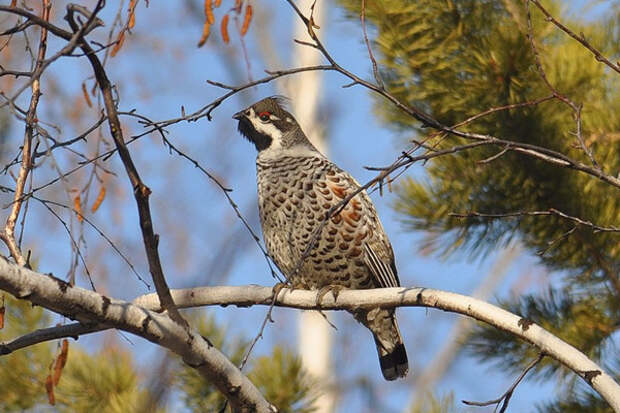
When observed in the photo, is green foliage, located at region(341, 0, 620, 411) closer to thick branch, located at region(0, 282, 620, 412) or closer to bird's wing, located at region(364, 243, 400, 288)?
bird's wing, located at region(364, 243, 400, 288)

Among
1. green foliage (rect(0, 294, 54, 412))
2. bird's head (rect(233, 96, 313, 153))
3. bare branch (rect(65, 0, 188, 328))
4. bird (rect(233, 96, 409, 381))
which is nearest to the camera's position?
bare branch (rect(65, 0, 188, 328))

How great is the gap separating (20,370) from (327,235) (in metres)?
1.52

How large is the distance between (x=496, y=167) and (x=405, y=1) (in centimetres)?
90

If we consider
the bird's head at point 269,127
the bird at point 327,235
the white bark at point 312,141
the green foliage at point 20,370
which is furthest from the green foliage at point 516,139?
the white bark at point 312,141

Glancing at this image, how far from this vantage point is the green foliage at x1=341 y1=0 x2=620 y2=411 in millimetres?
4039

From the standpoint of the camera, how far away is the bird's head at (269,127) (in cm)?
500

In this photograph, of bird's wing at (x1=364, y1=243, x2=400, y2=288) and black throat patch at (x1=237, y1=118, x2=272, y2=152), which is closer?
bird's wing at (x1=364, y1=243, x2=400, y2=288)

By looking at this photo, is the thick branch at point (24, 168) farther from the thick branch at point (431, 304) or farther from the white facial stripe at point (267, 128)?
the white facial stripe at point (267, 128)

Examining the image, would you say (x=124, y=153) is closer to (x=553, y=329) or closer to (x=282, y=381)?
(x=282, y=381)

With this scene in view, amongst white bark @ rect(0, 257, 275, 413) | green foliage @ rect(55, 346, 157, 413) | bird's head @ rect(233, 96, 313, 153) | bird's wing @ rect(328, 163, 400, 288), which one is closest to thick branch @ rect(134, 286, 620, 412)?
white bark @ rect(0, 257, 275, 413)

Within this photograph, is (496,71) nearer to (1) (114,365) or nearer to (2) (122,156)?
(1) (114,365)

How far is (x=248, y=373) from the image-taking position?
13.2 ft

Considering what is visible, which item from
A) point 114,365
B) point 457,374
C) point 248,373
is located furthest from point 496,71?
A: point 457,374

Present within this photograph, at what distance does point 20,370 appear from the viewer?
161 inches
